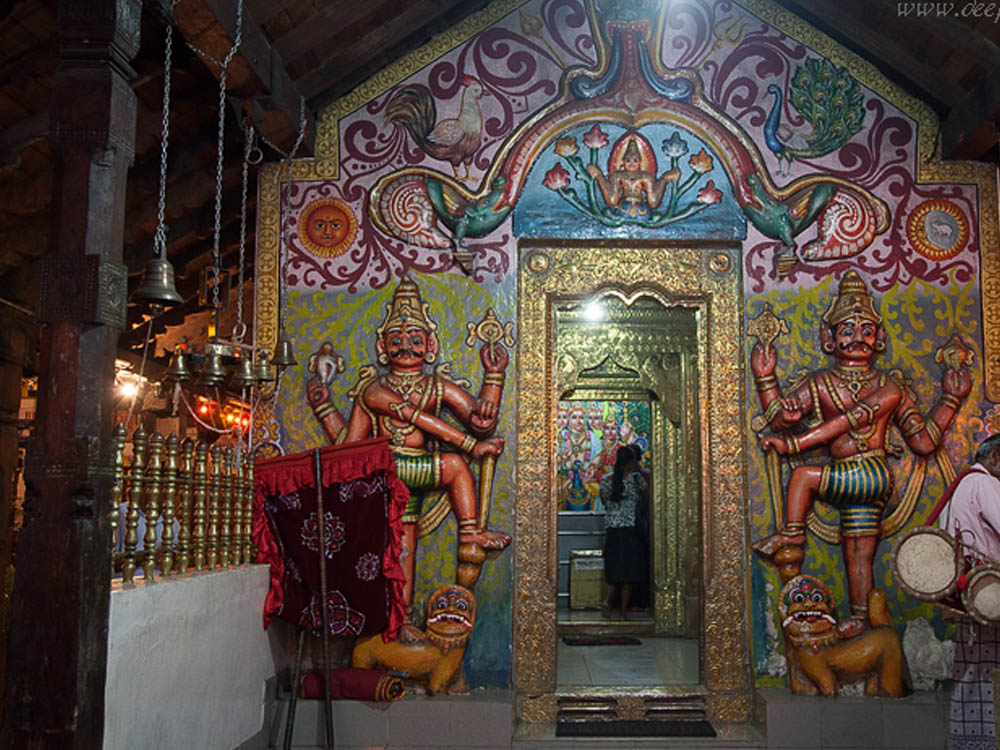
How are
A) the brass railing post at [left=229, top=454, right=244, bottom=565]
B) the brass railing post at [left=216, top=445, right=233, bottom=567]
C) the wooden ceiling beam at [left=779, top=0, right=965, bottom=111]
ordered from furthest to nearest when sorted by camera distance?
the wooden ceiling beam at [left=779, top=0, right=965, bottom=111] → the brass railing post at [left=229, top=454, right=244, bottom=565] → the brass railing post at [left=216, top=445, right=233, bottom=567]

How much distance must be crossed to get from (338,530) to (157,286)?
2038 millimetres

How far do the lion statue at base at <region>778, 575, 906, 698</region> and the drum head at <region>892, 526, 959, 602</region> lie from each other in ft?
3.77

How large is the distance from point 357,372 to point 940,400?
392 cm

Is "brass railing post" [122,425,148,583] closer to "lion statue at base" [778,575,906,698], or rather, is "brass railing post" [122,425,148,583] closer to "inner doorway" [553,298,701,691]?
"lion statue at base" [778,575,906,698]

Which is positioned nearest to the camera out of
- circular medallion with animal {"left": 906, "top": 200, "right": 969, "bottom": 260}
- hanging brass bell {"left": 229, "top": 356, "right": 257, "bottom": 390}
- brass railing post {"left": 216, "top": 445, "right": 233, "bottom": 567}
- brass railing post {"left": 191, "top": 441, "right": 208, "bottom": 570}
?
brass railing post {"left": 191, "top": 441, "right": 208, "bottom": 570}

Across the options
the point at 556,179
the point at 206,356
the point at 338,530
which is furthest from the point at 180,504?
the point at 556,179

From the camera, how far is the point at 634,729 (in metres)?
6.16

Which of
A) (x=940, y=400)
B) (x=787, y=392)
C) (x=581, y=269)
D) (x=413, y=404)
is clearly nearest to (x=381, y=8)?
(x=581, y=269)

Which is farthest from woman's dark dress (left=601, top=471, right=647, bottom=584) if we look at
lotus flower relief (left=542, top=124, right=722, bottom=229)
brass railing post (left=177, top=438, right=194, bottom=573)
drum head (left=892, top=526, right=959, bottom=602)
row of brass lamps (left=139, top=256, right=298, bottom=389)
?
brass railing post (left=177, top=438, right=194, bottom=573)

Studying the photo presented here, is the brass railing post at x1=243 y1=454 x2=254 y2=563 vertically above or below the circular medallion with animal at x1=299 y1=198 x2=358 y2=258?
below

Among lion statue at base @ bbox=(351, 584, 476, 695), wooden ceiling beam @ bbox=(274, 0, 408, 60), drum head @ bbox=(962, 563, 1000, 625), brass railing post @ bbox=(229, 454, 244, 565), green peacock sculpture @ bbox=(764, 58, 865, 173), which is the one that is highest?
wooden ceiling beam @ bbox=(274, 0, 408, 60)

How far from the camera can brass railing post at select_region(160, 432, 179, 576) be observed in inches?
181

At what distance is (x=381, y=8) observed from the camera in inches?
252

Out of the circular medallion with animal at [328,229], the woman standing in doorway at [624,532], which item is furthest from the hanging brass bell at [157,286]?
the woman standing in doorway at [624,532]
